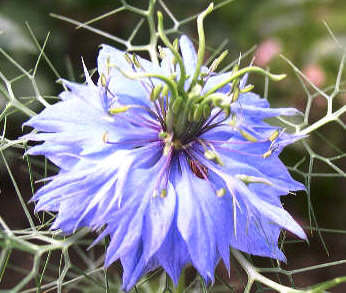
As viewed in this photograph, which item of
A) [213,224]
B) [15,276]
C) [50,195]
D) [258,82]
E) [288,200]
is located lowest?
[288,200]

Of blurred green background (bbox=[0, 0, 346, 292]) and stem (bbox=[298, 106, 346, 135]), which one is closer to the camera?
stem (bbox=[298, 106, 346, 135])

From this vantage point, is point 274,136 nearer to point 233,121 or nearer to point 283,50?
point 233,121

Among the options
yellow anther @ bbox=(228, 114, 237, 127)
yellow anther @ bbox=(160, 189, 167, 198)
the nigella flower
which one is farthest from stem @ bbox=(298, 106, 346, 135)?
yellow anther @ bbox=(160, 189, 167, 198)

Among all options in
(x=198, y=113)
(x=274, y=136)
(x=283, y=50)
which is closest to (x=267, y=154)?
(x=274, y=136)

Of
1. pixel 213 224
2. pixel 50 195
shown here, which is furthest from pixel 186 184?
pixel 50 195

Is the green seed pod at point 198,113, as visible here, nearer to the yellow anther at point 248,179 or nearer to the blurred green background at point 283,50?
the yellow anther at point 248,179

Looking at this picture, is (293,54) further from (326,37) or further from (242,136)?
(242,136)

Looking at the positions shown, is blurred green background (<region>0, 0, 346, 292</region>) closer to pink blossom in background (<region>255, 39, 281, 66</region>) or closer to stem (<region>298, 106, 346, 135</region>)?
pink blossom in background (<region>255, 39, 281, 66</region>)
